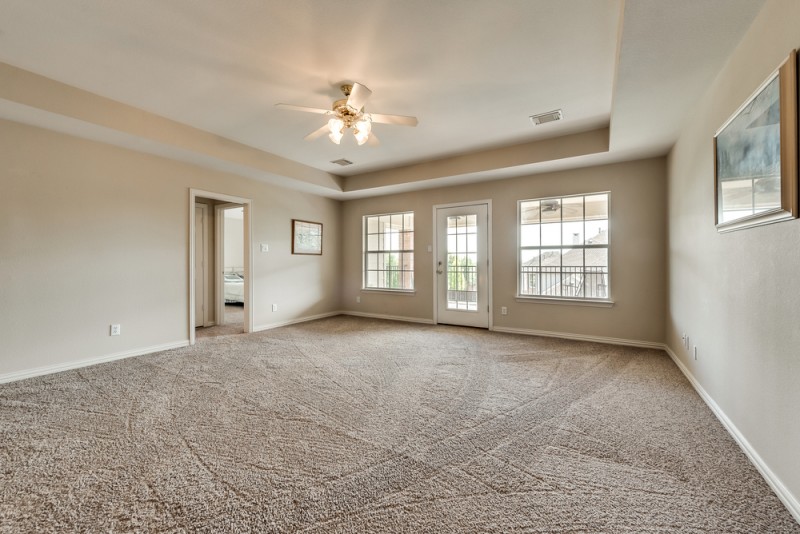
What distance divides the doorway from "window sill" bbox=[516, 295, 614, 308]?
589mm

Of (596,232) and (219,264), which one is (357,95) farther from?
(219,264)

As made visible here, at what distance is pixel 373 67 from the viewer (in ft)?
8.69

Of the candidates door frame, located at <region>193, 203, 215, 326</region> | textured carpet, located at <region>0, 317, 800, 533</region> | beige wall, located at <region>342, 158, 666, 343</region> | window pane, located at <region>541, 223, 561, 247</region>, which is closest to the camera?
textured carpet, located at <region>0, 317, 800, 533</region>

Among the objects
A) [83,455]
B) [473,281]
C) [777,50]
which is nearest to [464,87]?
[777,50]

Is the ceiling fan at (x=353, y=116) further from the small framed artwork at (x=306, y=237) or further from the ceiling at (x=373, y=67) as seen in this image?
the small framed artwork at (x=306, y=237)

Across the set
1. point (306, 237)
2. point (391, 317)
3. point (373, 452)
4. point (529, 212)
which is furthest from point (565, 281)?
point (306, 237)

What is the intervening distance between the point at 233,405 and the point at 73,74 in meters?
2.96

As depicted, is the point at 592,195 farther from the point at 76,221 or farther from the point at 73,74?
the point at 76,221

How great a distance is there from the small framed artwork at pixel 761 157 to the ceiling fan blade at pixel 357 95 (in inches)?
94.7

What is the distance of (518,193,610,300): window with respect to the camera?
4.48m

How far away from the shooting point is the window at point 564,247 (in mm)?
4484

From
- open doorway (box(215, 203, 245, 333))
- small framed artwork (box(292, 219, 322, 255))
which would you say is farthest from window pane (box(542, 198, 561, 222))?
open doorway (box(215, 203, 245, 333))

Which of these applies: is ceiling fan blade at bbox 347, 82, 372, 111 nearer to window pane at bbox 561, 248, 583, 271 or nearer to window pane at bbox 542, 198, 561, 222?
window pane at bbox 542, 198, 561, 222

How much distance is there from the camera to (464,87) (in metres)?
2.95
